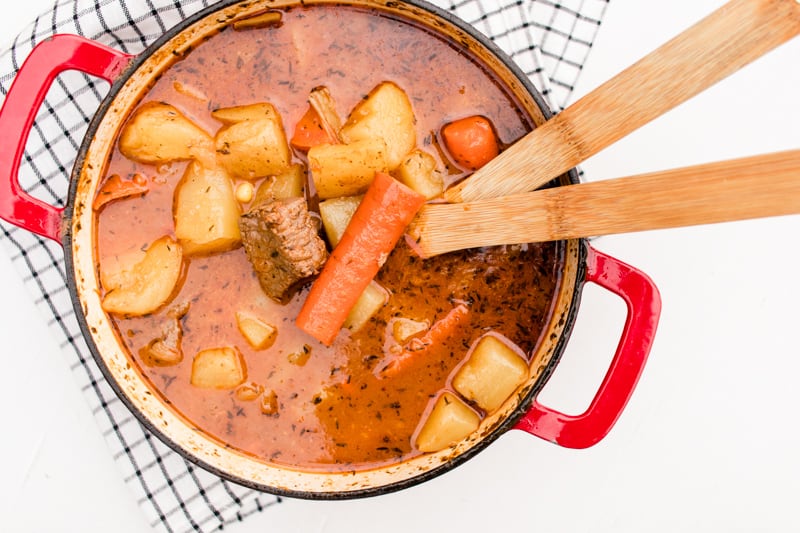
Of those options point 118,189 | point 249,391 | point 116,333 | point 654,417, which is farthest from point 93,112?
point 654,417

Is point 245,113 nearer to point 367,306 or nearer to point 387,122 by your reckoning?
point 387,122

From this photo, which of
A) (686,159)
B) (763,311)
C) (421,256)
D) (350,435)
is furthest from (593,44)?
(350,435)

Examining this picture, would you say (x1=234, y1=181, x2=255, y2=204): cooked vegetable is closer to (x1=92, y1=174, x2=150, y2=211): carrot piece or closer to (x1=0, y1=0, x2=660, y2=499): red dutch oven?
(x1=92, y1=174, x2=150, y2=211): carrot piece

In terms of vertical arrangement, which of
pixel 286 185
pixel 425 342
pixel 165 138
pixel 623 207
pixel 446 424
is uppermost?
pixel 165 138

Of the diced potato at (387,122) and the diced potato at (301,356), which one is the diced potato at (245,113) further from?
the diced potato at (301,356)

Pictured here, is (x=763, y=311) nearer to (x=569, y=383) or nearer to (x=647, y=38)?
(x=569, y=383)

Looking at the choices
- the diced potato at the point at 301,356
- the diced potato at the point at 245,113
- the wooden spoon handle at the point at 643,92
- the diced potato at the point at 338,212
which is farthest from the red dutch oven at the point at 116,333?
the diced potato at the point at 338,212
